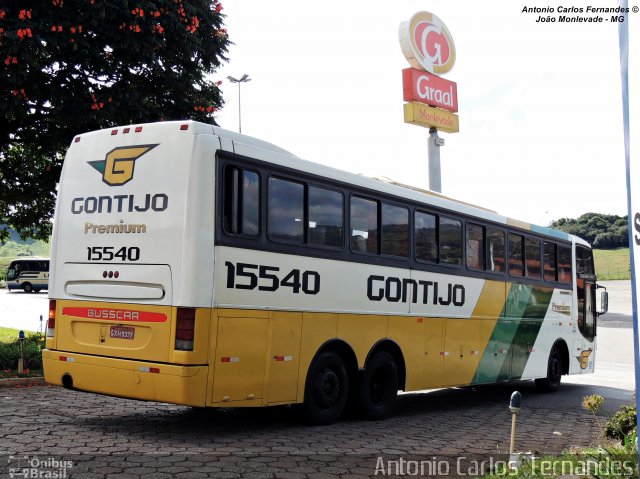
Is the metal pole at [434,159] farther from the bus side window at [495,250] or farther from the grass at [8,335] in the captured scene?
the grass at [8,335]

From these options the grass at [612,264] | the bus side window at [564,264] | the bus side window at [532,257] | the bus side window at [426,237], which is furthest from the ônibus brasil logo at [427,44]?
the grass at [612,264]

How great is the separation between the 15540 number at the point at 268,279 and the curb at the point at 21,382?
5.72 m

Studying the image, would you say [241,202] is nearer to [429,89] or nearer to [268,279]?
[268,279]

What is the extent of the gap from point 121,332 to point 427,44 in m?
18.4

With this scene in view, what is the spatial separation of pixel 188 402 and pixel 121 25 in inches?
386

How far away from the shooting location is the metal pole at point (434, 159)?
23.2 metres

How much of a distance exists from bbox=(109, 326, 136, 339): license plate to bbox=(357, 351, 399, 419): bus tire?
331 centimetres

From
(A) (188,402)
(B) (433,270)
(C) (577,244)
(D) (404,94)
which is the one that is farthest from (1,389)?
(D) (404,94)

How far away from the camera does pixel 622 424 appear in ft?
28.7

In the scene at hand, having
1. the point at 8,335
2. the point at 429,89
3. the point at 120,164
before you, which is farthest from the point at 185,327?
the point at 429,89

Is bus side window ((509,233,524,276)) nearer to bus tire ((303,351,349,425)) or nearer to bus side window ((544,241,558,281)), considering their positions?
bus side window ((544,241,558,281))

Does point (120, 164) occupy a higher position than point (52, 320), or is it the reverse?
point (120, 164)

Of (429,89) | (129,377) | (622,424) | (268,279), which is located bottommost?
(622,424)

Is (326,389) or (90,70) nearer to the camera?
(326,389)
